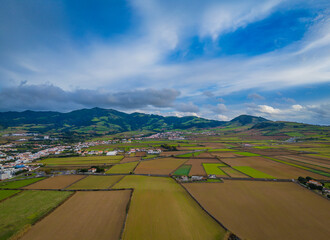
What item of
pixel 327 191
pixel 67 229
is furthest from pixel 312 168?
pixel 67 229

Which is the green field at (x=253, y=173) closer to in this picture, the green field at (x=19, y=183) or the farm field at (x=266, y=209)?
the farm field at (x=266, y=209)

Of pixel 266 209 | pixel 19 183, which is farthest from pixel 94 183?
pixel 266 209

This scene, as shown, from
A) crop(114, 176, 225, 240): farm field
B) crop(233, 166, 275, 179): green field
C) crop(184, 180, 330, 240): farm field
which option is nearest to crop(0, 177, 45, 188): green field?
crop(114, 176, 225, 240): farm field

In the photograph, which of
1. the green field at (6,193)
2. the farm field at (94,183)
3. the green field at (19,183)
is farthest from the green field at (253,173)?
the green field at (19,183)

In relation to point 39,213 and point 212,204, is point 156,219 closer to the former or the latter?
point 212,204

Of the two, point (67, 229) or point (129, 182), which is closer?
point (67, 229)
